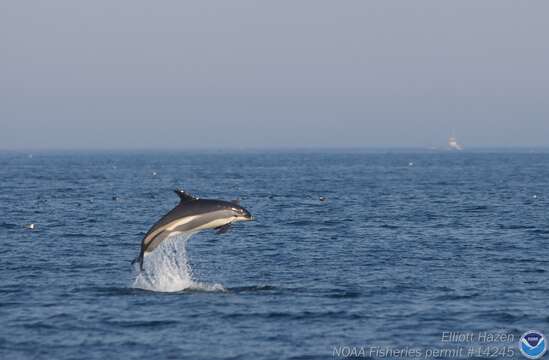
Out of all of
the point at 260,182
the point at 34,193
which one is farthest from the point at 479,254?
the point at 260,182

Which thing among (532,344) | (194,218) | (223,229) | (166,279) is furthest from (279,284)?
(532,344)

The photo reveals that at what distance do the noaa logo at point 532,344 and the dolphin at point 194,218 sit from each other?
872 centimetres

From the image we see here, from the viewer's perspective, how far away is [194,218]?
30766 mm

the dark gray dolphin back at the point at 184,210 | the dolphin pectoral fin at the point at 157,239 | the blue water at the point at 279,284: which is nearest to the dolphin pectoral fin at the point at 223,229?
the dark gray dolphin back at the point at 184,210

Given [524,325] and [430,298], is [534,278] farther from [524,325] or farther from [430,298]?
[524,325]

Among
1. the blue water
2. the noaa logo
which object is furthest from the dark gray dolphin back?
the noaa logo

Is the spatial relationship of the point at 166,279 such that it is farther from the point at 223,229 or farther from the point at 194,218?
the point at 223,229

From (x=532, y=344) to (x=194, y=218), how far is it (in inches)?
A: 416

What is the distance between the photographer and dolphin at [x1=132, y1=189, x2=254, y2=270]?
30.6 metres

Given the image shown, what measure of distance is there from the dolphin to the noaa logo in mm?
8719

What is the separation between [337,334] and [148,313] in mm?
6291

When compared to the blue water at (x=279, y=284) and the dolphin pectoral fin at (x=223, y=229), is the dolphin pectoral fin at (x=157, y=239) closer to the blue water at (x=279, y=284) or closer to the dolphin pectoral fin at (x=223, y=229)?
the dolphin pectoral fin at (x=223, y=229)

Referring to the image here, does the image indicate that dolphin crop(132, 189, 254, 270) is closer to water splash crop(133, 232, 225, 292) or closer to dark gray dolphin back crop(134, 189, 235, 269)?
dark gray dolphin back crop(134, 189, 235, 269)

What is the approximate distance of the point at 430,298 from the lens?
34938mm
